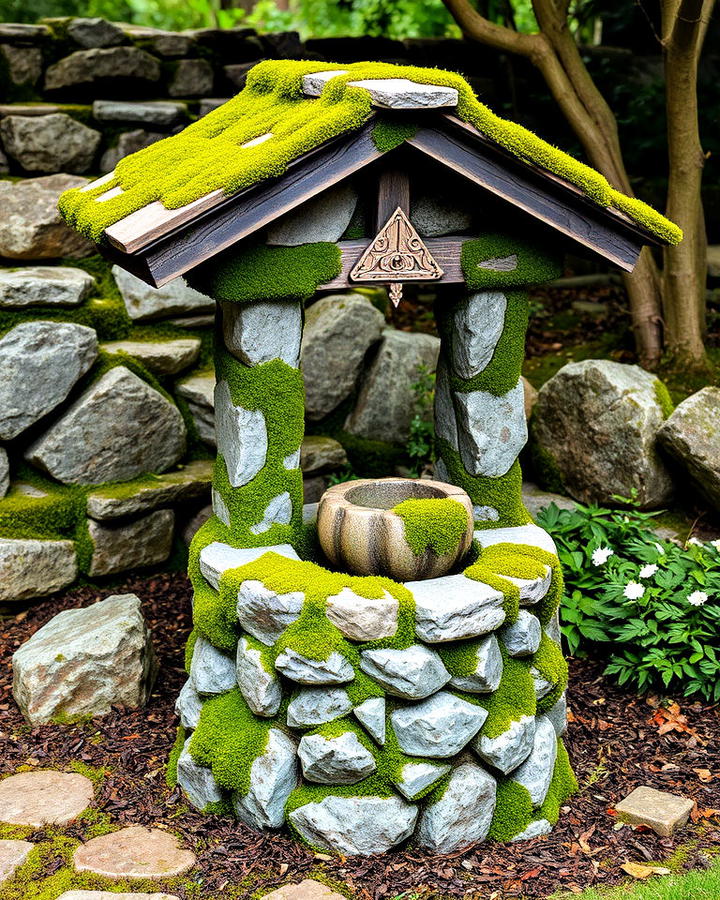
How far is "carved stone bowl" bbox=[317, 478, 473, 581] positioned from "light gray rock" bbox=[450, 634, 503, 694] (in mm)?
336

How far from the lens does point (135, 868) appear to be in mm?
3453

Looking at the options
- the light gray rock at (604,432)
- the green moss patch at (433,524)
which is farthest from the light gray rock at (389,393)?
the green moss patch at (433,524)

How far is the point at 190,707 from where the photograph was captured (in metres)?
3.95

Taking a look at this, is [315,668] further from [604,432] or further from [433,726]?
[604,432]

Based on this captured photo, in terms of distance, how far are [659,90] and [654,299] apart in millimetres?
2856

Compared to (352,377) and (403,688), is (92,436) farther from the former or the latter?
(403,688)

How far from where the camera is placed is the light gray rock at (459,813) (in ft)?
11.7

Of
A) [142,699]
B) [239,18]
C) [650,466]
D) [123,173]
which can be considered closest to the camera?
[123,173]

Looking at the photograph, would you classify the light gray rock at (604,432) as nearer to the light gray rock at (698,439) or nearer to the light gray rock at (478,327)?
the light gray rock at (698,439)

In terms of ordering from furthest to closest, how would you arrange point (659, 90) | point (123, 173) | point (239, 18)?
1. point (239, 18)
2. point (659, 90)
3. point (123, 173)

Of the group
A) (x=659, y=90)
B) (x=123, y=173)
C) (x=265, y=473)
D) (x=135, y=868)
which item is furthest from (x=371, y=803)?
(x=659, y=90)

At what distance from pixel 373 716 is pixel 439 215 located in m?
1.97

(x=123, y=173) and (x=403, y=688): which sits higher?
(x=123, y=173)

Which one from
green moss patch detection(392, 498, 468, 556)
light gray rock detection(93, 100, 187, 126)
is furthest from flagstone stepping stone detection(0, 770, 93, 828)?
light gray rock detection(93, 100, 187, 126)
